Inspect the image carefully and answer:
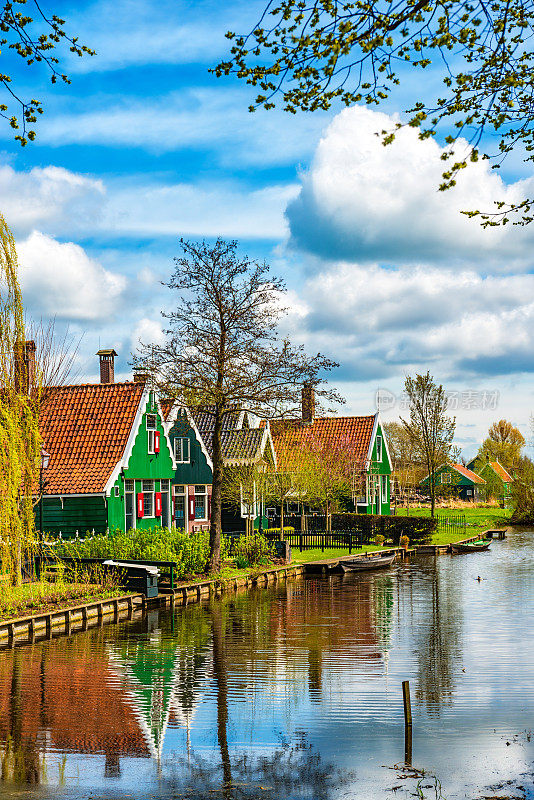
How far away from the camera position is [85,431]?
39.3 meters

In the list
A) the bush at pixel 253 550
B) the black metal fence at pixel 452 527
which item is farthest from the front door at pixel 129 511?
the black metal fence at pixel 452 527

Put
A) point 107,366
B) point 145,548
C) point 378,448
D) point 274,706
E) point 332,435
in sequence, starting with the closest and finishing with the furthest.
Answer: point 274,706 → point 145,548 → point 107,366 → point 332,435 → point 378,448

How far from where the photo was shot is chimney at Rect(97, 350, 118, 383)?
1770 inches

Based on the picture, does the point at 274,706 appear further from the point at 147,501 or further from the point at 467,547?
the point at 467,547

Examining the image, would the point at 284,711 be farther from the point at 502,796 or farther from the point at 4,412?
the point at 4,412

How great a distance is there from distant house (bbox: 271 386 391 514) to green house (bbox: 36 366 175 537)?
52.1ft

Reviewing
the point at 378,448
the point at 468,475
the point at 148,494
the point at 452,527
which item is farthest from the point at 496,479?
the point at 148,494

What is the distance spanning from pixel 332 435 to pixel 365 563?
67.5 feet

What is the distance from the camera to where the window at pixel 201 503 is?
46.6 meters

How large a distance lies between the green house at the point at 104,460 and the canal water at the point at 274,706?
9496 mm

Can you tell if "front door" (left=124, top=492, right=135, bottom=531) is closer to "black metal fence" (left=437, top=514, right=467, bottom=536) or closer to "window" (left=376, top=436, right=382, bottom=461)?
"window" (left=376, top=436, right=382, bottom=461)

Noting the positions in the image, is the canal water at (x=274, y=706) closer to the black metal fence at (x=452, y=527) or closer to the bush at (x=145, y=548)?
the bush at (x=145, y=548)

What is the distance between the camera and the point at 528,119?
1223 centimetres

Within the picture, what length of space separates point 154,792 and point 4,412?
11768mm
